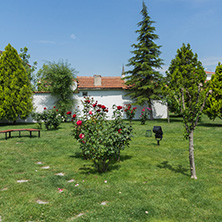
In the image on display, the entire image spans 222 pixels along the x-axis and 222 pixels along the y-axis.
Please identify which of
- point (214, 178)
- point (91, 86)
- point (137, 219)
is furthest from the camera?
point (91, 86)

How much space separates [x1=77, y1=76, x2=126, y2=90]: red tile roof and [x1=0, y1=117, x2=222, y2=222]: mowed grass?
1776 cm

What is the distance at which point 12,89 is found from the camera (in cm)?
2012

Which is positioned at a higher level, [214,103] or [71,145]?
[214,103]

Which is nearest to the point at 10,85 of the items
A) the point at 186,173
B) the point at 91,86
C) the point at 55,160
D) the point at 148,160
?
the point at 91,86

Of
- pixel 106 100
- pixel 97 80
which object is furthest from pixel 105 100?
pixel 97 80

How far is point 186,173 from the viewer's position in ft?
18.4

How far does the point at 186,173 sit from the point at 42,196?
13.1 ft

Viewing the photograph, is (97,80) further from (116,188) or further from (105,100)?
(116,188)

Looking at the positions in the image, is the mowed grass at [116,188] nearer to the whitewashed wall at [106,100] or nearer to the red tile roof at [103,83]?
the whitewashed wall at [106,100]

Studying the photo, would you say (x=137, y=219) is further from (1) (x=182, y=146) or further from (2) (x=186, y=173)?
(1) (x=182, y=146)

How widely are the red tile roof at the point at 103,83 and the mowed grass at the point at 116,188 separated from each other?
1776 centimetres

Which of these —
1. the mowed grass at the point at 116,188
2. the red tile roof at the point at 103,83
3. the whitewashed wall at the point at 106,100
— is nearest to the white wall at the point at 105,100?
the whitewashed wall at the point at 106,100

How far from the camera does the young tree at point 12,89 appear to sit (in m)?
19.6

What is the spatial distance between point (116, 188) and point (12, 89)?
19129mm
